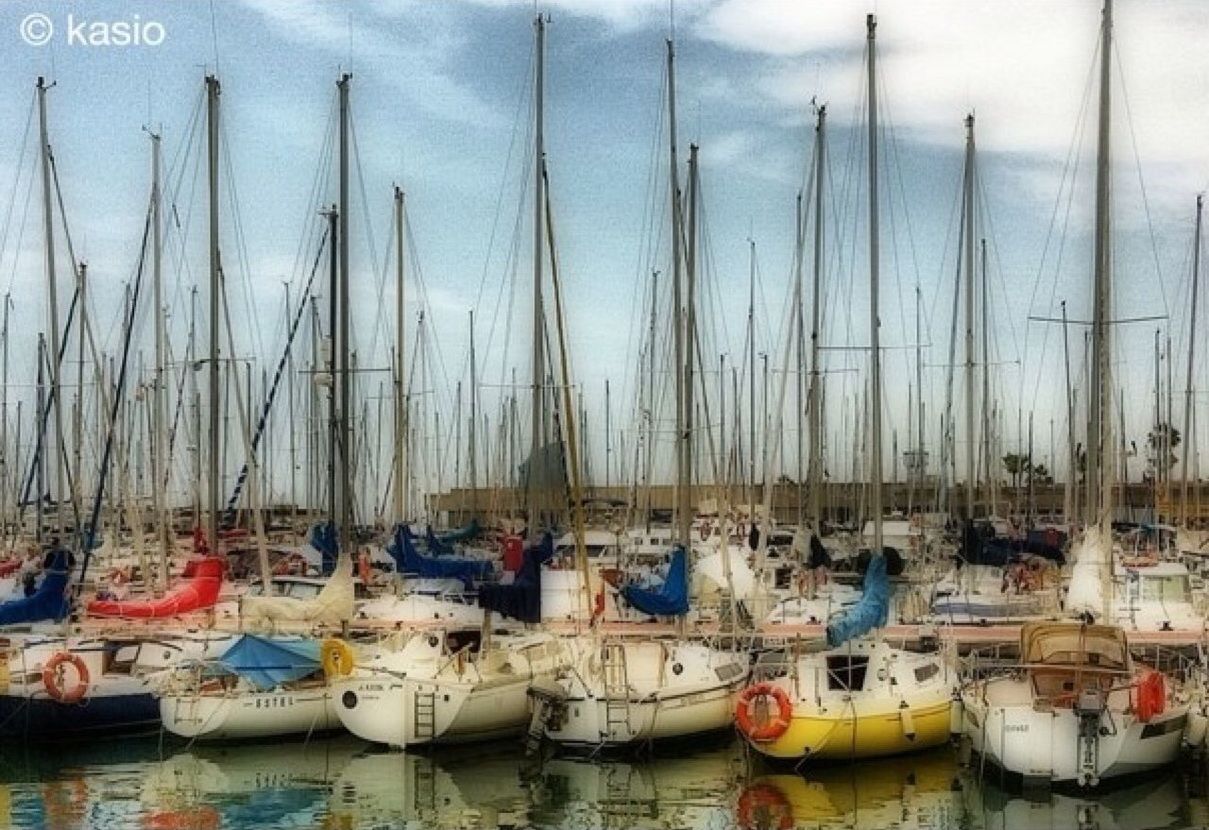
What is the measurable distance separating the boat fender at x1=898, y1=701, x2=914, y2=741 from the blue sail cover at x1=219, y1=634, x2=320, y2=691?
595 cm

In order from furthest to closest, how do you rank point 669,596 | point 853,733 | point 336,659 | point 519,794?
point 669,596
point 336,659
point 853,733
point 519,794

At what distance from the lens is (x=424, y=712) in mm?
15984

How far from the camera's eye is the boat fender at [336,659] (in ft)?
54.2

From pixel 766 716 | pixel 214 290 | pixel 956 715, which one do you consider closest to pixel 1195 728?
pixel 956 715

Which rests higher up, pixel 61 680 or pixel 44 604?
pixel 44 604

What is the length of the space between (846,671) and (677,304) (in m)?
5.23

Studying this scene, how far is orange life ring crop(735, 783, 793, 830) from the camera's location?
1345 centimetres

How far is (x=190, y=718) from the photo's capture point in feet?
53.8

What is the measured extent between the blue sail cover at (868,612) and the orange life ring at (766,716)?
3.06ft

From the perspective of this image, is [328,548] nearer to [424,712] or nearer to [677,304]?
[677,304]

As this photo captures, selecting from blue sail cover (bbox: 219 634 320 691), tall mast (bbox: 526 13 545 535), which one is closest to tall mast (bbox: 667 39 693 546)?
tall mast (bbox: 526 13 545 535)

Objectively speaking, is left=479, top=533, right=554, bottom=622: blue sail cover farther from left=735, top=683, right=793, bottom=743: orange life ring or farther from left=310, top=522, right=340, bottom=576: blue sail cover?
left=310, top=522, right=340, bottom=576: blue sail cover

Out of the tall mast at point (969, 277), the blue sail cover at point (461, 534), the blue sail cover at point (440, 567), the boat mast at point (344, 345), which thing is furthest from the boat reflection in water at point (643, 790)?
the blue sail cover at point (461, 534)

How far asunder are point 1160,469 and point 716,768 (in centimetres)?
1931
